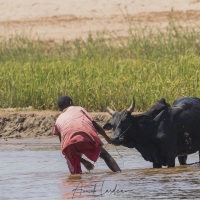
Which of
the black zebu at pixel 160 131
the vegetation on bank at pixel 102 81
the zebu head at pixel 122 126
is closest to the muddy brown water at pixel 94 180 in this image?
the black zebu at pixel 160 131

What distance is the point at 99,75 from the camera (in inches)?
645

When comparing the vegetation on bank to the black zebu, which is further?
the vegetation on bank

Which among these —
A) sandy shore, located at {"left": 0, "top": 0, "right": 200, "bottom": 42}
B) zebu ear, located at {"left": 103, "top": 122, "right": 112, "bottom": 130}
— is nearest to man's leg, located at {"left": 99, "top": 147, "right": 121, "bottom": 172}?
zebu ear, located at {"left": 103, "top": 122, "right": 112, "bottom": 130}

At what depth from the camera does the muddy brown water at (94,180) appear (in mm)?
9617

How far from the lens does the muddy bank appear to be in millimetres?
15633

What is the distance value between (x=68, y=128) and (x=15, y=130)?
16.8 feet

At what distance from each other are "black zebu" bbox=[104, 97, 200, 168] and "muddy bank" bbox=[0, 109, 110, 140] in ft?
12.6

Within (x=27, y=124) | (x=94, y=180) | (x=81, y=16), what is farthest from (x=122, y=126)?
(x=81, y=16)

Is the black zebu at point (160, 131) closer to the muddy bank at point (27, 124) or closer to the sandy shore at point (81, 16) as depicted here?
the muddy bank at point (27, 124)

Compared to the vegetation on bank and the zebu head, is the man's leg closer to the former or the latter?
the zebu head

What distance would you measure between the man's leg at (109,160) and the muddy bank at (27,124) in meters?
4.27

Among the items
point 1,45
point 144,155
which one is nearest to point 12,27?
point 1,45

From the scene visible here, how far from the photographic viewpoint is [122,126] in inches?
459

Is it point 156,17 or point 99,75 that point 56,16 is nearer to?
Answer: point 156,17
